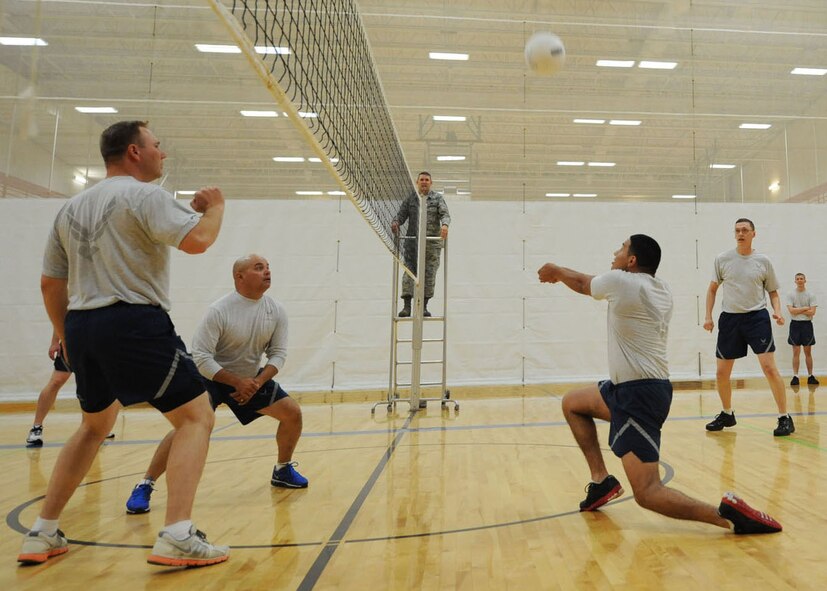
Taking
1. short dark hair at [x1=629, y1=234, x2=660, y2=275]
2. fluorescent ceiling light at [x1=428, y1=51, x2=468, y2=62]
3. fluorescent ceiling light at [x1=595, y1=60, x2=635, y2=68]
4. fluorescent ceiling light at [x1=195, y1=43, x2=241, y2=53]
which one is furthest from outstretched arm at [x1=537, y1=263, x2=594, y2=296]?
fluorescent ceiling light at [x1=595, y1=60, x2=635, y2=68]

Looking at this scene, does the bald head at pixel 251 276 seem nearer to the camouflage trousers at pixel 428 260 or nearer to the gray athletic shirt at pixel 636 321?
the gray athletic shirt at pixel 636 321

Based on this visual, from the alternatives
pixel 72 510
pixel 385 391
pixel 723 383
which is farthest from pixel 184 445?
pixel 385 391

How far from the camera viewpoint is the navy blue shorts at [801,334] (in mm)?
8523

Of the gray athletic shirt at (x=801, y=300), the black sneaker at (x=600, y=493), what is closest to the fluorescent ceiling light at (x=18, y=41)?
the black sneaker at (x=600, y=493)

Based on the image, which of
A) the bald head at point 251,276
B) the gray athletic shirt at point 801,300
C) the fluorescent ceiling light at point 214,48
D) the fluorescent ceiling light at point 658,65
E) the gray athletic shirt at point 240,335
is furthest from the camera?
the fluorescent ceiling light at point 658,65

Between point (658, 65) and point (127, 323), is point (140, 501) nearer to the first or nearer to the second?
point (127, 323)

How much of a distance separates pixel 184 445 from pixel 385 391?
6.43 meters

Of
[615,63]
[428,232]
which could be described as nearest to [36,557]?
[428,232]

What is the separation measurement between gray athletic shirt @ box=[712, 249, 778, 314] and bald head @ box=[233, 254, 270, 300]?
13.3 feet

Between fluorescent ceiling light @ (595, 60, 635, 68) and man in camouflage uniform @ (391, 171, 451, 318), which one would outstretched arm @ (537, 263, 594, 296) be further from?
fluorescent ceiling light @ (595, 60, 635, 68)

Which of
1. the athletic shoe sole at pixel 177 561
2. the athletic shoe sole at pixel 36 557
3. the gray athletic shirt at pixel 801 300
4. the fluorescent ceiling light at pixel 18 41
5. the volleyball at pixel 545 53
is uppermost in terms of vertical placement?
the fluorescent ceiling light at pixel 18 41

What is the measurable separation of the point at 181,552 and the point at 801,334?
9674 millimetres

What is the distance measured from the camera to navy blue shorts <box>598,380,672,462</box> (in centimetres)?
227

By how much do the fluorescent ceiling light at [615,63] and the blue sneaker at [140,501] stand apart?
11.1 metres
